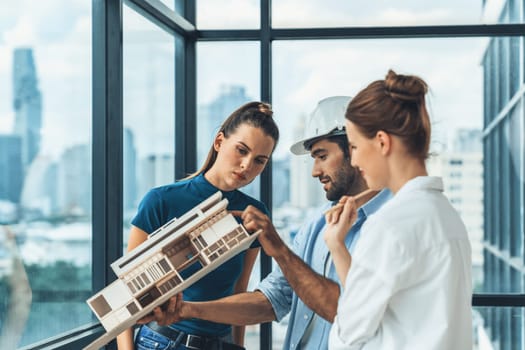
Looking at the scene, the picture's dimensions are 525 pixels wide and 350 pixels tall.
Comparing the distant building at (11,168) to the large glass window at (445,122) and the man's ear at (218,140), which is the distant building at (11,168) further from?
the large glass window at (445,122)

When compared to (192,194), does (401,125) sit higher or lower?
higher

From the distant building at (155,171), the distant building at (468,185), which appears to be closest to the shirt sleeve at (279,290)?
the distant building at (155,171)

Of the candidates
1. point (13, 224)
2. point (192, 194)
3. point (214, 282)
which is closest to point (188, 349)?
point (214, 282)

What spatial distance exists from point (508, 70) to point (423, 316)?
2163mm

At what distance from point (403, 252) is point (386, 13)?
7.09ft

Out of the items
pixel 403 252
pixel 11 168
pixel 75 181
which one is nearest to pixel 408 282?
pixel 403 252

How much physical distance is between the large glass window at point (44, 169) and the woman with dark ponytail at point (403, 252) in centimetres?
100

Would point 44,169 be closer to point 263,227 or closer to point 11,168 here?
point 11,168

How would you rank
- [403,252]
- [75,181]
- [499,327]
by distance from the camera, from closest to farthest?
[403,252] → [75,181] → [499,327]

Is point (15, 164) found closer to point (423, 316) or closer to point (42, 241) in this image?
point (42, 241)

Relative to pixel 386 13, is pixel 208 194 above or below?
below

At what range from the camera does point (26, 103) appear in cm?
212

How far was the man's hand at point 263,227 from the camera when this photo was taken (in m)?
1.64

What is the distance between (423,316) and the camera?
135 centimetres
